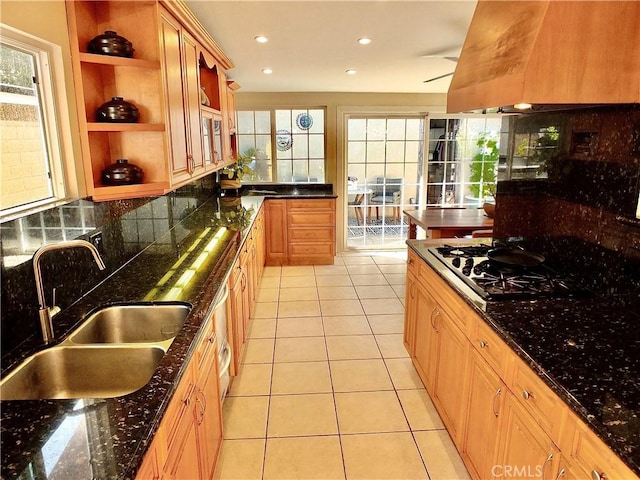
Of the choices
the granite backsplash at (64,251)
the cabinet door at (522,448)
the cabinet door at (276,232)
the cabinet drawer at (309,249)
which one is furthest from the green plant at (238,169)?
the cabinet door at (522,448)

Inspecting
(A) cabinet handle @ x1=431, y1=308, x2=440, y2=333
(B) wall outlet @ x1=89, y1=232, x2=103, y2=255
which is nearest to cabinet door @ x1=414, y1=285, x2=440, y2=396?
(A) cabinet handle @ x1=431, y1=308, x2=440, y2=333

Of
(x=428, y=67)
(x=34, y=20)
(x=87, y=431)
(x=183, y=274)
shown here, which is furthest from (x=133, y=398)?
(x=428, y=67)

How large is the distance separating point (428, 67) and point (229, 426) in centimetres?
337

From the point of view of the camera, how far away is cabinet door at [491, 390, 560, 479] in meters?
1.32

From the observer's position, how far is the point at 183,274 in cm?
234

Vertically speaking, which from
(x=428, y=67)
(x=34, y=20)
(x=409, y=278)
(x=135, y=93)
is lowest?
(x=409, y=278)

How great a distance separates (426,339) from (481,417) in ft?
2.65

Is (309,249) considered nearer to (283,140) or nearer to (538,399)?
(283,140)

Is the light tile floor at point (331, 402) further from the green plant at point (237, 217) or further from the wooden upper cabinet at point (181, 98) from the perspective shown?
the wooden upper cabinet at point (181, 98)

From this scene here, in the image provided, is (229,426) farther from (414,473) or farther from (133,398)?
(133,398)

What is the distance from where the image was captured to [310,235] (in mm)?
5555

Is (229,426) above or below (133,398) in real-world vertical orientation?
below

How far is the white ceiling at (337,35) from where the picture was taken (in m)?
2.27

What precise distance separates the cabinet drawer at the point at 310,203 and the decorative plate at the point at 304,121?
1183 millimetres
